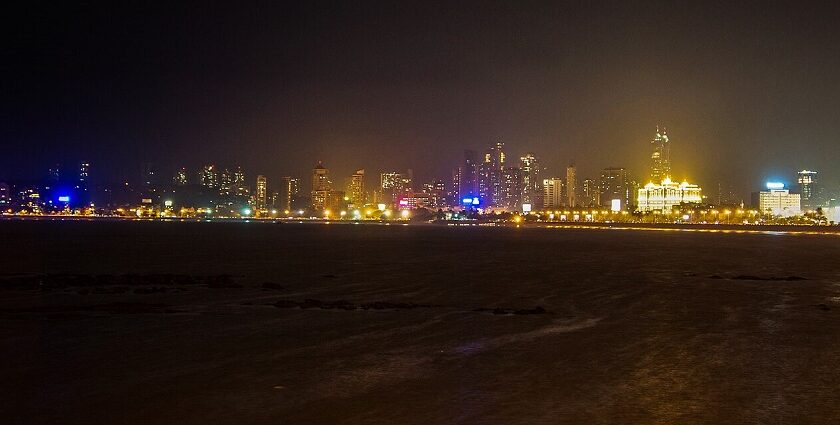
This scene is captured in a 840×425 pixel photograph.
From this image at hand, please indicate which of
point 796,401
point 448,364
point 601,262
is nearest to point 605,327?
point 448,364

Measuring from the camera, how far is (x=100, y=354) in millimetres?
17312

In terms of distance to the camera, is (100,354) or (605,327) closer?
(100,354)

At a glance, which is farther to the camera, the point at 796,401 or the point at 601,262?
the point at 601,262

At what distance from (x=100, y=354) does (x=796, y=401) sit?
1381cm

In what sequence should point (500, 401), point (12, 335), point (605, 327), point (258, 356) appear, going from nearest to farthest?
point (500, 401) → point (258, 356) → point (12, 335) → point (605, 327)

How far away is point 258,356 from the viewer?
A: 17.2 meters

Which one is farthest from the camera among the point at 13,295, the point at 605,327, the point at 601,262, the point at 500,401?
the point at 601,262

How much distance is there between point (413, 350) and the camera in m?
18.2

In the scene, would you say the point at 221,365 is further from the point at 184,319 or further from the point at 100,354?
the point at 184,319

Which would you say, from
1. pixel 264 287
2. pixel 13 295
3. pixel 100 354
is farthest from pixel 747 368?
pixel 13 295

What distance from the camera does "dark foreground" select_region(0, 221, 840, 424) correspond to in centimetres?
1261

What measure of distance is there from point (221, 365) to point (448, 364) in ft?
15.1

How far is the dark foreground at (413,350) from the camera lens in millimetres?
12609

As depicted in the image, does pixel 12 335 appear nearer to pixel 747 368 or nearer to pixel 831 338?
pixel 747 368
